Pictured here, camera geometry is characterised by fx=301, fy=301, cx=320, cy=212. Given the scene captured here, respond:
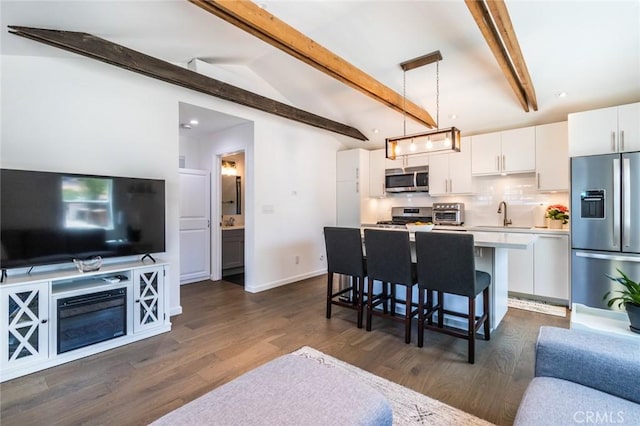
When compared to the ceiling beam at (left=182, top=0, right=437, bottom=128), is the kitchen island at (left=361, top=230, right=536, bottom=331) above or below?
below

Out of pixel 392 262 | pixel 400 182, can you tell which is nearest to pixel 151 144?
pixel 392 262

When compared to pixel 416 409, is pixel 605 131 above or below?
above

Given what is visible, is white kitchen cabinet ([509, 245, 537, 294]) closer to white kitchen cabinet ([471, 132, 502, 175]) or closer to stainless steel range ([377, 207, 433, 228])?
white kitchen cabinet ([471, 132, 502, 175])

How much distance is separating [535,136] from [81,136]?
5327mm

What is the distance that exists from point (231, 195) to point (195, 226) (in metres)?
1.35

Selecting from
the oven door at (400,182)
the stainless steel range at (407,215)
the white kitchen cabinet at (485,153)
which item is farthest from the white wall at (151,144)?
the white kitchen cabinet at (485,153)

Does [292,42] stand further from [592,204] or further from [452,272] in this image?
[592,204]

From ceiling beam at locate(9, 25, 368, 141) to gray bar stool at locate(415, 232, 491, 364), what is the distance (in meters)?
2.78

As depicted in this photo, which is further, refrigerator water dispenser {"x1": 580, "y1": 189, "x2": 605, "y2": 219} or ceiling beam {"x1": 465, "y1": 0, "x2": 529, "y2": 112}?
refrigerator water dispenser {"x1": 580, "y1": 189, "x2": 605, "y2": 219}

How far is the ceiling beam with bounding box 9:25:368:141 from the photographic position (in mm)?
2391

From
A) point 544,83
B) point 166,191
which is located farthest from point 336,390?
point 544,83

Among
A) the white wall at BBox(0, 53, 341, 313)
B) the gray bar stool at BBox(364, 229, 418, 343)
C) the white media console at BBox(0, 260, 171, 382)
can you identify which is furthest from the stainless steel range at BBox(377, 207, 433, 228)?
the white media console at BBox(0, 260, 171, 382)

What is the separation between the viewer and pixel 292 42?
2.62m

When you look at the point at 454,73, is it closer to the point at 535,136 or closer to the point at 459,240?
the point at 535,136
